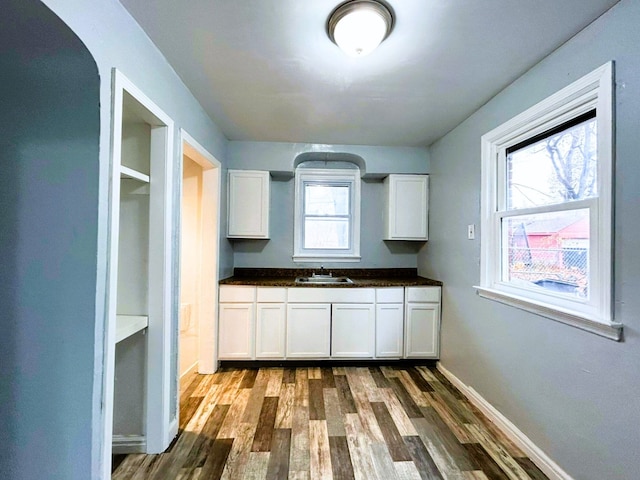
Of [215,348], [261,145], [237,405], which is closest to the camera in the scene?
[237,405]

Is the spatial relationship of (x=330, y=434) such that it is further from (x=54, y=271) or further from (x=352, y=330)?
(x=54, y=271)

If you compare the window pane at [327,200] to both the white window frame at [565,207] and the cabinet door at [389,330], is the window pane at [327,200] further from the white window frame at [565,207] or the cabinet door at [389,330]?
the white window frame at [565,207]

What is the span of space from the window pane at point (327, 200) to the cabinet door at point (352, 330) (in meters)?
1.21

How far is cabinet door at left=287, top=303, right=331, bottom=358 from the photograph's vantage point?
289cm

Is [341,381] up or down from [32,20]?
down

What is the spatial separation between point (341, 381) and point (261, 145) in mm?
2521

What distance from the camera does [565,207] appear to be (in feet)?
5.17

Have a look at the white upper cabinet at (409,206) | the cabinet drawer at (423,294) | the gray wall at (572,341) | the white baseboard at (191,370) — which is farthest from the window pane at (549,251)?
the white baseboard at (191,370)

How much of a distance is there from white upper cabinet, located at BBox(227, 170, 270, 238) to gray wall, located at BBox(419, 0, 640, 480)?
1984 mm

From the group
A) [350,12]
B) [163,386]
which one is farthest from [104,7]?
[163,386]

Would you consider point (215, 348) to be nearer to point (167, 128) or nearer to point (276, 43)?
point (167, 128)

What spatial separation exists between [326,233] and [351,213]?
40 centimetres

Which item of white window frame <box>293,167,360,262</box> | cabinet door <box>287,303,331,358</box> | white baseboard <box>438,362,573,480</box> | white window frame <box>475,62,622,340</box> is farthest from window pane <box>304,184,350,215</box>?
white baseboard <box>438,362,573,480</box>

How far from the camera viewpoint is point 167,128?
172cm
